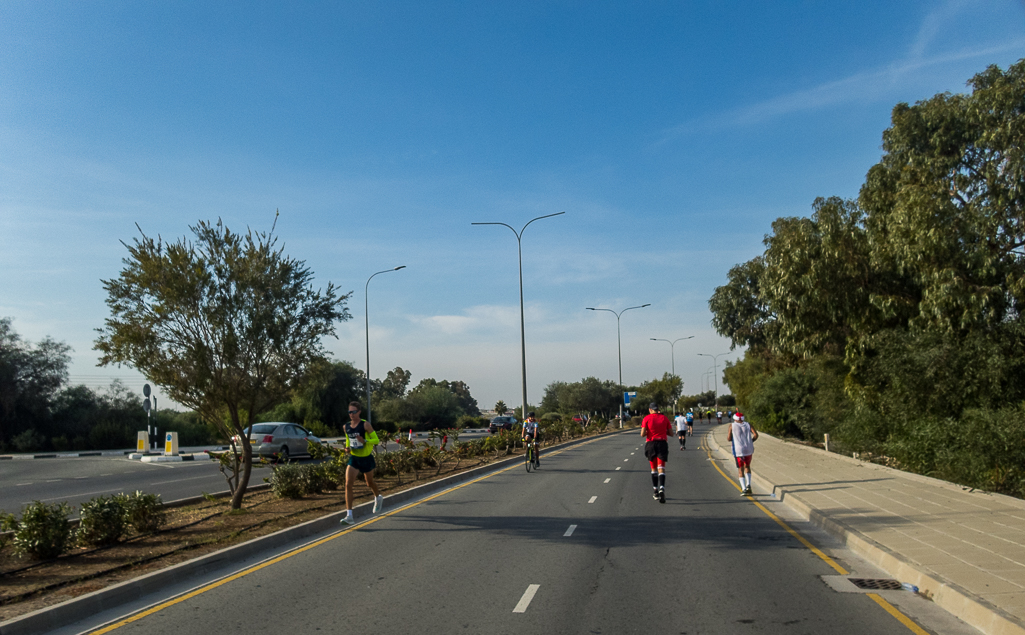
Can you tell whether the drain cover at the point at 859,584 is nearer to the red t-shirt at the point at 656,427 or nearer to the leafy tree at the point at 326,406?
the red t-shirt at the point at 656,427

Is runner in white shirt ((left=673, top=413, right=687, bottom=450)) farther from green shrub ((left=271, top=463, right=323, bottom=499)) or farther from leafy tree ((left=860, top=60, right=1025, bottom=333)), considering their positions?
green shrub ((left=271, top=463, right=323, bottom=499))

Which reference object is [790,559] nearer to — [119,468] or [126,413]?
[119,468]

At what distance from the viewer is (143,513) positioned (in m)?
10.8

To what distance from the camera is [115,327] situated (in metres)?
13.0

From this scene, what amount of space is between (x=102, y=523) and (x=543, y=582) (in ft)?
20.0

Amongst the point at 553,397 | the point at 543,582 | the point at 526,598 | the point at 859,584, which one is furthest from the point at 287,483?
the point at 553,397

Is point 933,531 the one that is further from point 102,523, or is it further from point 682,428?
point 682,428

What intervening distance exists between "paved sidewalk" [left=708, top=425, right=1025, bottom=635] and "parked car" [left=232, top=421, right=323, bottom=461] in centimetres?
1631

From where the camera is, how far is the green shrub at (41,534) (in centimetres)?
905

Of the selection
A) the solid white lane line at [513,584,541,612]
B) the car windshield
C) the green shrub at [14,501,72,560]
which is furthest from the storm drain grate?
the car windshield

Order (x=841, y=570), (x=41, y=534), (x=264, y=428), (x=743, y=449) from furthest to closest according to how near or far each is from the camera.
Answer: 1. (x=264, y=428)
2. (x=743, y=449)
3. (x=41, y=534)
4. (x=841, y=570)

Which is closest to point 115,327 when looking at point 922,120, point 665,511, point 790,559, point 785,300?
point 665,511

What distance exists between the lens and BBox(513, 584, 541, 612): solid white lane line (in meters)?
6.93

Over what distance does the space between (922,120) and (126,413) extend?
143 ft
